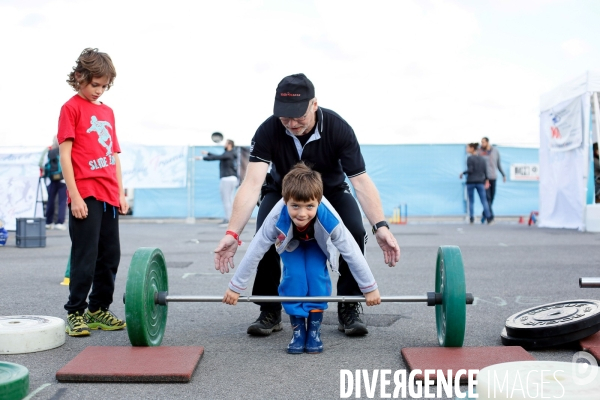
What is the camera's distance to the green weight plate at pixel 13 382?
8.91ft

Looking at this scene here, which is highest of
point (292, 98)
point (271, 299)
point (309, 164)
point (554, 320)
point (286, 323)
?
point (292, 98)

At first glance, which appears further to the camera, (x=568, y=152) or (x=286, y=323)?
(x=568, y=152)

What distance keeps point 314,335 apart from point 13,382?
1648 millimetres

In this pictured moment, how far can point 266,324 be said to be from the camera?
429 centimetres

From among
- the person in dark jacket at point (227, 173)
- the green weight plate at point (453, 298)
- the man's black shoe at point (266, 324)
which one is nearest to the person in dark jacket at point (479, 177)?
the person in dark jacket at point (227, 173)

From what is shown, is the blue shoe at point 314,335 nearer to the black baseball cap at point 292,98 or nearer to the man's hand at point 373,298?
the man's hand at point 373,298

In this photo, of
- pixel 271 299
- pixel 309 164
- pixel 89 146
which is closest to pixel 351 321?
pixel 271 299

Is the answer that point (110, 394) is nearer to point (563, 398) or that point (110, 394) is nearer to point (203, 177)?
point (563, 398)

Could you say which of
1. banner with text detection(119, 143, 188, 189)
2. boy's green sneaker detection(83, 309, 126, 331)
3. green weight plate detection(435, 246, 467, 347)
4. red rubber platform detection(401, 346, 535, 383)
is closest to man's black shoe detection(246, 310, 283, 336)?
boy's green sneaker detection(83, 309, 126, 331)

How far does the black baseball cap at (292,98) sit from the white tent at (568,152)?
33.0 ft

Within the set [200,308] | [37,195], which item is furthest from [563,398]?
[37,195]

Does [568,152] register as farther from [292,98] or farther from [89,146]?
[89,146]

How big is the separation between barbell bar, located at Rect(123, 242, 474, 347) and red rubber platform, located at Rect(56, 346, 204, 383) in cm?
13

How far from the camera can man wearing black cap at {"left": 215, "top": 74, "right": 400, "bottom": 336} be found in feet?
12.8
